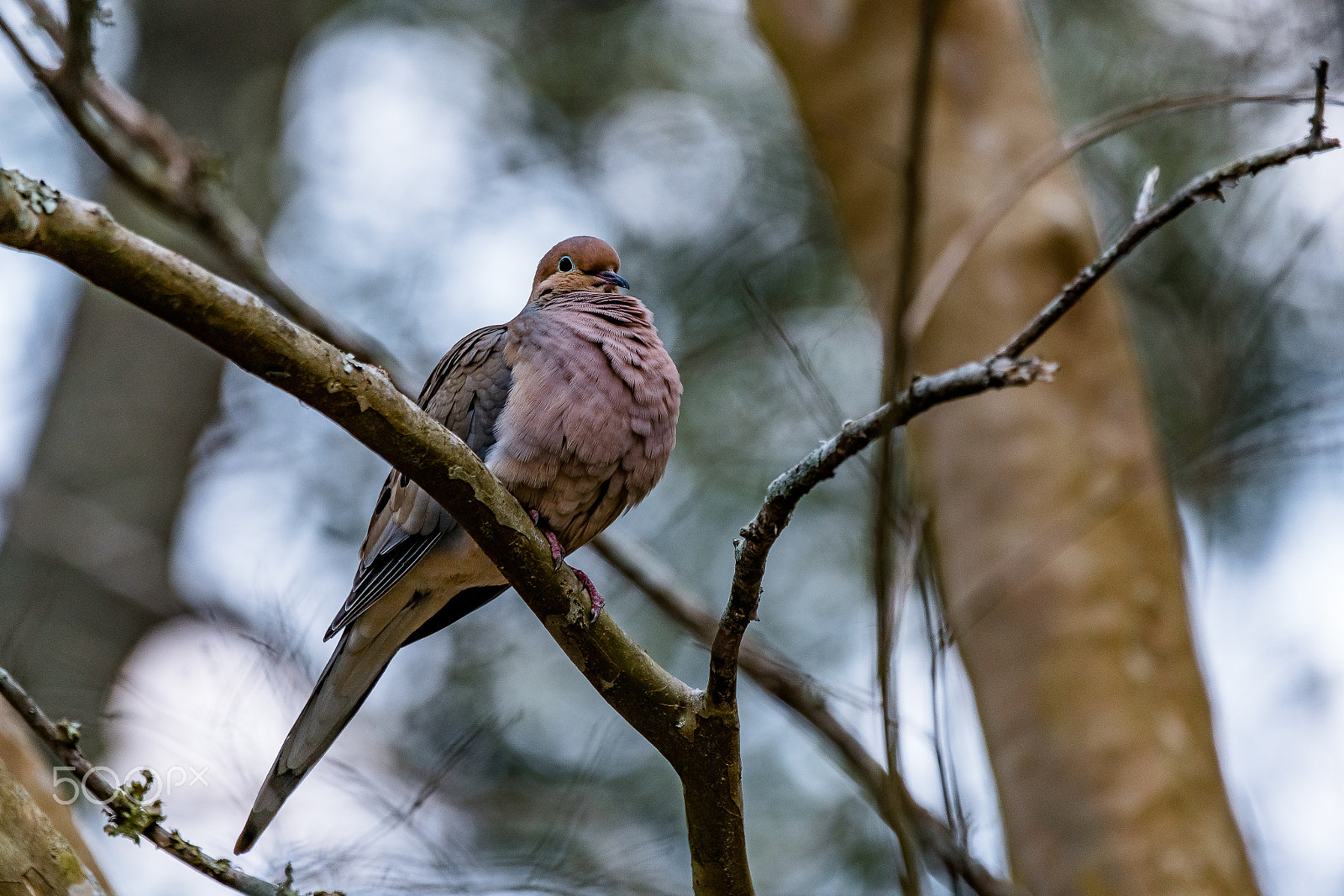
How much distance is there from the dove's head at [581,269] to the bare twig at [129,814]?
5.80ft

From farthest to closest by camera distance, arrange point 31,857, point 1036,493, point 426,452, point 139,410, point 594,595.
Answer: point 139,410
point 1036,493
point 594,595
point 426,452
point 31,857

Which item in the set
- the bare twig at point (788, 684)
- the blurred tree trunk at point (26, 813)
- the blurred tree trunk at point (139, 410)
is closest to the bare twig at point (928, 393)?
the bare twig at point (788, 684)

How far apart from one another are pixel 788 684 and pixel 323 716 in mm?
1293

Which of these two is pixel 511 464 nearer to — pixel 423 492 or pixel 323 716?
pixel 423 492

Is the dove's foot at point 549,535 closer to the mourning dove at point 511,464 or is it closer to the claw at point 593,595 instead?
the mourning dove at point 511,464

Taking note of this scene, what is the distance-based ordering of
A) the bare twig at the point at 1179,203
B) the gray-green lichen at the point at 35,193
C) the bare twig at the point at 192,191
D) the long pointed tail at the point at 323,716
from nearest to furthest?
A: the gray-green lichen at the point at 35,193, the bare twig at the point at 1179,203, the long pointed tail at the point at 323,716, the bare twig at the point at 192,191

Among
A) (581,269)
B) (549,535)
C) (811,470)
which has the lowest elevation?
(811,470)

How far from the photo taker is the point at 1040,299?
4.12 metres

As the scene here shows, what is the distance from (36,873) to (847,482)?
447 centimetres

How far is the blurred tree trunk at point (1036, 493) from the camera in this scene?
3.54m

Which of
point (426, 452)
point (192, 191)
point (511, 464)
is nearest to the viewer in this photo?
point (426, 452)

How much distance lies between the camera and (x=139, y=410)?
241 inches

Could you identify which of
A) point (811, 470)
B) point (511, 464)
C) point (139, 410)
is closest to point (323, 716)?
point (511, 464)

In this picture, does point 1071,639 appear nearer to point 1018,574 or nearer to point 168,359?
point 1018,574
